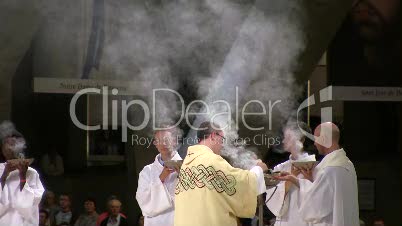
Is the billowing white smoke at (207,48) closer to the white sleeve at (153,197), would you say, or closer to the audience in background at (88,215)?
the audience in background at (88,215)

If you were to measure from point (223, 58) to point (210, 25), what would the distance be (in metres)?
0.39

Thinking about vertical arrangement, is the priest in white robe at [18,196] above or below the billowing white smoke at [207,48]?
below

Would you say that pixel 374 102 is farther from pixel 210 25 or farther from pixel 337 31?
pixel 210 25

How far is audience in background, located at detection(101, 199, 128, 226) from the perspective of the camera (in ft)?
28.3

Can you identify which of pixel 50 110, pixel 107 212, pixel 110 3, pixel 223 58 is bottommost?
pixel 107 212

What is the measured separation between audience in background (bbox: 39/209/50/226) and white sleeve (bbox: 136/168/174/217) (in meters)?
1.49

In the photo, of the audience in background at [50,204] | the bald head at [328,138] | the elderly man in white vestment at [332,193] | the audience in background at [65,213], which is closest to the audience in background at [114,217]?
the audience in background at [65,213]

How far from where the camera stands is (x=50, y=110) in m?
8.78

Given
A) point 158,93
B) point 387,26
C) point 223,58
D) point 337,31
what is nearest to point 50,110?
point 158,93

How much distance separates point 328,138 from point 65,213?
313 cm

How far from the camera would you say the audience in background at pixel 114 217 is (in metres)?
8.62

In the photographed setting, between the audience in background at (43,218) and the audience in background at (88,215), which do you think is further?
the audience in background at (88,215)

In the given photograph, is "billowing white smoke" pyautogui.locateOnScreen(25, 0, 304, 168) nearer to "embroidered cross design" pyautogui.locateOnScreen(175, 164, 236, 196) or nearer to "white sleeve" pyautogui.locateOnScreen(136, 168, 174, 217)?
"white sleeve" pyautogui.locateOnScreen(136, 168, 174, 217)

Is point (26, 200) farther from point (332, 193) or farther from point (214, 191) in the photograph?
point (332, 193)
